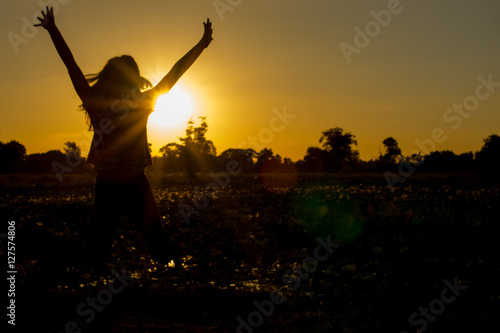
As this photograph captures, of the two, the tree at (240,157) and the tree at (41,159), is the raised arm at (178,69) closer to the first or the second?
the tree at (240,157)

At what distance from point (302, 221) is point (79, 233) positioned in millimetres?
5265

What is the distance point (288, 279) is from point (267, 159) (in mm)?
79137

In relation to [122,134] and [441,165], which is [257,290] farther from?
[441,165]

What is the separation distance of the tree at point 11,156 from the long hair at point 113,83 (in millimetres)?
84027

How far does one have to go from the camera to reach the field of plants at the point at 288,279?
440 cm

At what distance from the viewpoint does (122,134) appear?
404cm

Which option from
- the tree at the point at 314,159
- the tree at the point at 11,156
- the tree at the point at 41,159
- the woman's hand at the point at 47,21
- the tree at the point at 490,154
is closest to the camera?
the woman's hand at the point at 47,21

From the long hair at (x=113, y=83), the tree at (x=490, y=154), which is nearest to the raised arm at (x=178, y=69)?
the long hair at (x=113, y=83)

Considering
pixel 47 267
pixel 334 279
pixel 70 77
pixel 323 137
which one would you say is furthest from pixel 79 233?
pixel 323 137

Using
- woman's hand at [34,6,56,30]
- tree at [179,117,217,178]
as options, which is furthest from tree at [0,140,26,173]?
woman's hand at [34,6,56,30]

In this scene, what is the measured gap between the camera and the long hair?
399cm

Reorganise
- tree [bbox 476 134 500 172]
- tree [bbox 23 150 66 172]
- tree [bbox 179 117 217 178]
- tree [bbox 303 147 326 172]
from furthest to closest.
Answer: tree [bbox 303 147 326 172] < tree [bbox 23 150 66 172] < tree [bbox 476 134 500 172] < tree [bbox 179 117 217 178]

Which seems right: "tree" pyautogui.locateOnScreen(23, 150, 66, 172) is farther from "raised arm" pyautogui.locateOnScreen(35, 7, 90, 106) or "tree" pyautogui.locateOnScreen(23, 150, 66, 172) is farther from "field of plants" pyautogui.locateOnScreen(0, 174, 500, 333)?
"raised arm" pyautogui.locateOnScreen(35, 7, 90, 106)

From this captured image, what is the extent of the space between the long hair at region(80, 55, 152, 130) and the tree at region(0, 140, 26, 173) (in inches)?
3308
